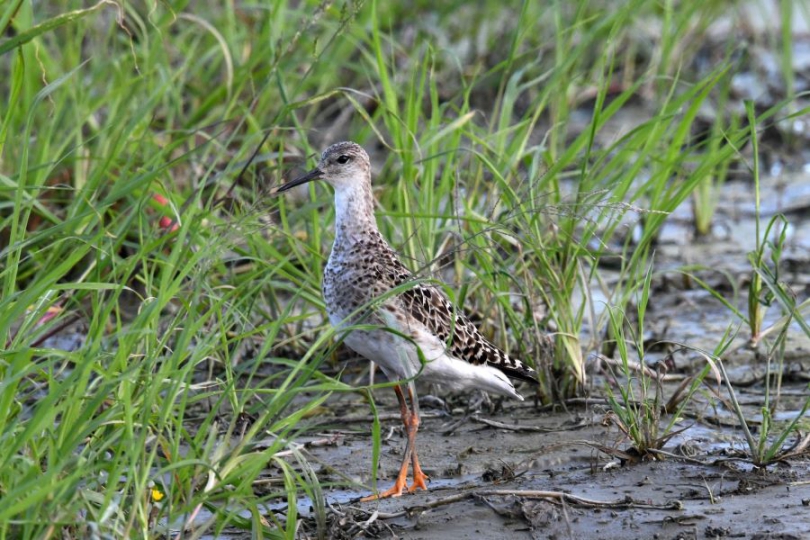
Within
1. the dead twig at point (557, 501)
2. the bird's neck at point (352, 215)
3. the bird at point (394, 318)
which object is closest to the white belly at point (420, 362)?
the bird at point (394, 318)

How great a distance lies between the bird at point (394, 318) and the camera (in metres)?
4.93

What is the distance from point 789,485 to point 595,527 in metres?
0.74

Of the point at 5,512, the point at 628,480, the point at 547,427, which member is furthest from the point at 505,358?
the point at 5,512

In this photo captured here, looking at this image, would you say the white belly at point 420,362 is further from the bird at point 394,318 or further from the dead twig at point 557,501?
the dead twig at point 557,501

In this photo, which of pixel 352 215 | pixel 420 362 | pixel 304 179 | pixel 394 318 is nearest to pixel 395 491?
pixel 420 362

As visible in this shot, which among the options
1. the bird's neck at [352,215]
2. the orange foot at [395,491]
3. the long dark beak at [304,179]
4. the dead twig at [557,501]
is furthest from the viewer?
the long dark beak at [304,179]

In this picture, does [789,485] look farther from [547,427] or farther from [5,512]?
[5,512]

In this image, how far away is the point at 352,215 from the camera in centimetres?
527

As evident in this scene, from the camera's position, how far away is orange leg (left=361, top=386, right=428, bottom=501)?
Answer: 488 centimetres

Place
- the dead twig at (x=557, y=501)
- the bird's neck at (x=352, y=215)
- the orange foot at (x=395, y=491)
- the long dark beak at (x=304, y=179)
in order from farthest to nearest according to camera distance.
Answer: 1. the long dark beak at (x=304, y=179)
2. the bird's neck at (x=352, y=215)
3. the orange foot at (x=395, y=491)
4. the dead twig at (x=557, y=501)

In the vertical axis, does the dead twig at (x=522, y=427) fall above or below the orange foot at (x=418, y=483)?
above

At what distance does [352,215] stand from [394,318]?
1.75 feet

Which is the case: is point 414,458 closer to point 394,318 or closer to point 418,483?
point 418,483

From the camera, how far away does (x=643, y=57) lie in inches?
436
